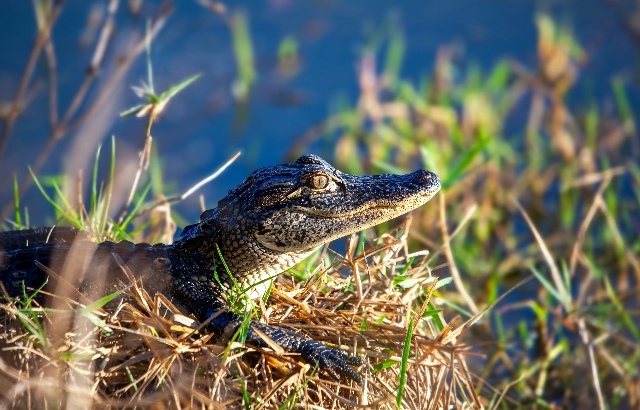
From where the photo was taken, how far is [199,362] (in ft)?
7.36

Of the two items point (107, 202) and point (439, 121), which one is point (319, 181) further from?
point (439, 121)

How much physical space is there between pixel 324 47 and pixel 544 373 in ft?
17.7

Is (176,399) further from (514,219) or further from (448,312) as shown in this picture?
(514,219)

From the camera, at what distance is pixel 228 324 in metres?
2.34

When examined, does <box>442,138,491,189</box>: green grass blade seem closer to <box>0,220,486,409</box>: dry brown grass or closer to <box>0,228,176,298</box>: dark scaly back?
<box>0,220,486,409</box>: dry brown grass

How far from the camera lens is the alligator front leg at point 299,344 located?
2.27m

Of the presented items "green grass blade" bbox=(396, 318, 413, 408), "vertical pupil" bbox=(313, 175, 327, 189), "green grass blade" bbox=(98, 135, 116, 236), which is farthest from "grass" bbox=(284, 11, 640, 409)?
"green grass blade" bbox=(98, 135, 116, 236)

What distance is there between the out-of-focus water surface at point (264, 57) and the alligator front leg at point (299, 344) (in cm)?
343

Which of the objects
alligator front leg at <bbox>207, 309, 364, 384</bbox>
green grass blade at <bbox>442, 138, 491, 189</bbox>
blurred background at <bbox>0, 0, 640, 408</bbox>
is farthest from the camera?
blurred background at <bbox>0, 0, 640, 408</bbox>

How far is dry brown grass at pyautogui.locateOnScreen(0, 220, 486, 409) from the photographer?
212cm

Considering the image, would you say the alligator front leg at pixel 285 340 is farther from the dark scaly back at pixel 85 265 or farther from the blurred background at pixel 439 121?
the blurred background at pixel 439 121

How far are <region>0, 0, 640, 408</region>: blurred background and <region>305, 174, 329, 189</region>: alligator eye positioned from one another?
928mm

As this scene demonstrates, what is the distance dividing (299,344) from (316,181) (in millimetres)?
681

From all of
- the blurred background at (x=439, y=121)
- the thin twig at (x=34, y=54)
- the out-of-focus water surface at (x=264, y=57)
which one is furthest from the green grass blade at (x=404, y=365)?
the out-of-focus water surface at (x=264, y=57)
